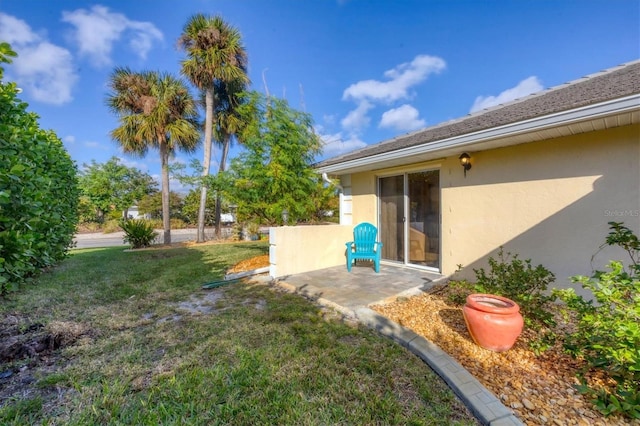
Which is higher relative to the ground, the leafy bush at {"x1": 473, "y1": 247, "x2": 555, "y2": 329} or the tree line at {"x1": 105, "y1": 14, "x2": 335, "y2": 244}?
the tree line at {"x1": 105, "y1": 14, "x2": 335, "y2": 244}

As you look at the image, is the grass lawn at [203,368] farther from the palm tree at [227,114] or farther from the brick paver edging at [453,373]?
the palm tree at [227,114]

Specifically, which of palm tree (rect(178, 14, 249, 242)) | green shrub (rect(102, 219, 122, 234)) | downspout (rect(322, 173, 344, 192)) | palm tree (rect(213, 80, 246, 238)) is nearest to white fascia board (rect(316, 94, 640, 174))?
downspout (rect(322, 173, 344, 192))

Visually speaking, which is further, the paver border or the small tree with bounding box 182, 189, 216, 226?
the small tree with bounding box 182, 189, 216, 226

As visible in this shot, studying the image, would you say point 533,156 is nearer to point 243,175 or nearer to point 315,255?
point 315,255

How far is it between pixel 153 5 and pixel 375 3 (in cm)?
606

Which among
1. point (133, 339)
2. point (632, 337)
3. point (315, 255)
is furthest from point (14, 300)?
point (632, 337)

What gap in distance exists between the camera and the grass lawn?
70.0 inches

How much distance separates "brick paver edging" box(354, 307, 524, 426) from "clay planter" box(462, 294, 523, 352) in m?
0.43

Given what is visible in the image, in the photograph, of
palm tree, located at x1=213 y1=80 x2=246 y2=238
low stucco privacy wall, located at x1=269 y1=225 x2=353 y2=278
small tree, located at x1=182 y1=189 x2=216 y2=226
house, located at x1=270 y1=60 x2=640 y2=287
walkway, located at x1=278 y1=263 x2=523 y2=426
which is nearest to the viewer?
walkway, located at x1=278 y1=263 x2=523 y2=426

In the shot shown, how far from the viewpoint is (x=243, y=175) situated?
6.20 meters

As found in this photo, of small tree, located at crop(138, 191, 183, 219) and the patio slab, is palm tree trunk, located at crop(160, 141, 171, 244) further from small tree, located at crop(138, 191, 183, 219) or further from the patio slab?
small tree, located at crop(138, 191, 183, 219)

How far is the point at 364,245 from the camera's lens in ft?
19.4

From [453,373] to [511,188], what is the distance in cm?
350

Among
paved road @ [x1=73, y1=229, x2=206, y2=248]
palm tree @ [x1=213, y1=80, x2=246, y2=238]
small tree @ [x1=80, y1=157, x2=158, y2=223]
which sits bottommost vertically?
paved road @ [x1=73, y1=229, x2=206, y2=248]
